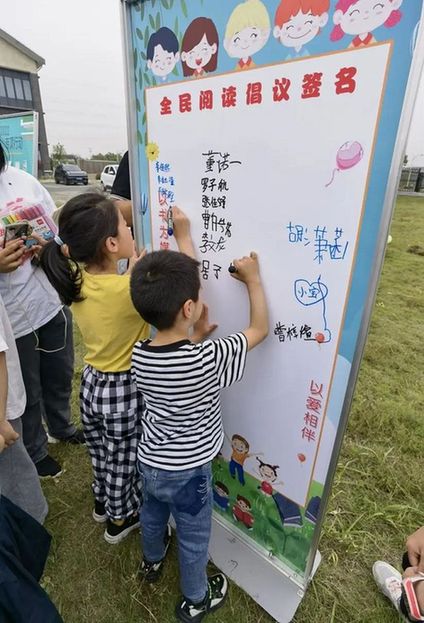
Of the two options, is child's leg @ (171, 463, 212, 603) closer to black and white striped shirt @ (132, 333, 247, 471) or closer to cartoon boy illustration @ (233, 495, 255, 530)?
black and white striped shirt @ (132, 333, 247, 471)

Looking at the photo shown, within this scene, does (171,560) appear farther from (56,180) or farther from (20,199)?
(56,180)

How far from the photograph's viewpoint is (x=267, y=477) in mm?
1427

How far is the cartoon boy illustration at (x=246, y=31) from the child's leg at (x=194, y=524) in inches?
49.6

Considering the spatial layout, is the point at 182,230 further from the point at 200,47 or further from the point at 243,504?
the point at 243,504

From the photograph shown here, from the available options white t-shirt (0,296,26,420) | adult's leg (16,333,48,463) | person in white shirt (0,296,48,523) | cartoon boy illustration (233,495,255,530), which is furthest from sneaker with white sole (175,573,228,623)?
adult's leg (16,333,48,463)

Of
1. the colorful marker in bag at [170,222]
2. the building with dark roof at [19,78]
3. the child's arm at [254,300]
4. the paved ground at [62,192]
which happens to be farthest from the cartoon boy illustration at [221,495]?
the building with dark roof at [19,78]

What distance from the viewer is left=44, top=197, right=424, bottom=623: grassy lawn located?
1538mm

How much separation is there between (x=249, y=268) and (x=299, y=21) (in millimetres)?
619

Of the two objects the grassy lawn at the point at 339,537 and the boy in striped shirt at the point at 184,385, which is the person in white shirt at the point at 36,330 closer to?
the grassy lawn at the point at 339,537

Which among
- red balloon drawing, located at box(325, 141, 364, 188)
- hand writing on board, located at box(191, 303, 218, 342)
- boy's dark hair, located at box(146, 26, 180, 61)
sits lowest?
hand writing on board, located at box(191, 303, 218, 342)

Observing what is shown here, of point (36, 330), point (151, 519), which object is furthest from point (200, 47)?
point (151, 519)

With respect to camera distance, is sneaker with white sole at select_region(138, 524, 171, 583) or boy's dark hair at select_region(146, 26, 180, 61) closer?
boy's dark hair at select_region(146, 26, 180, 61)

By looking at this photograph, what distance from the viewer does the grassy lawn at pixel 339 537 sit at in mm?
1538

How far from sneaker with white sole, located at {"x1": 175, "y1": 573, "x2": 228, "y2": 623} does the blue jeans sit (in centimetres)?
4
